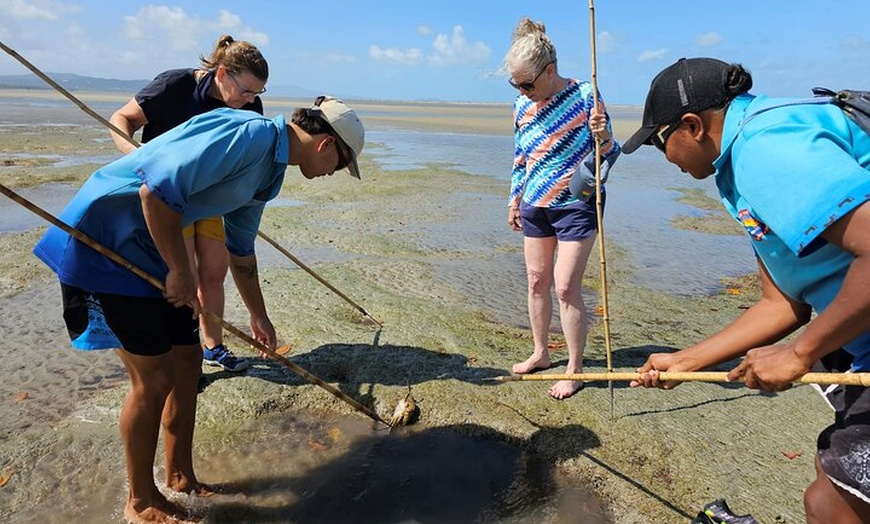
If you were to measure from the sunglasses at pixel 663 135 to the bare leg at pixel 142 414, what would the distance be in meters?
2.12

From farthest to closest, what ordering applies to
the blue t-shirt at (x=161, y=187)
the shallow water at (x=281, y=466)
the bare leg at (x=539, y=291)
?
the bare leg at (x=539, y=291) → the shallow water at (x=281, y=466) → the blue t-shirt at (x=161, y=187)

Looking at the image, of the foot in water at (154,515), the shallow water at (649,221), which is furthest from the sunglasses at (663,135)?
the shallow water at (649,221)

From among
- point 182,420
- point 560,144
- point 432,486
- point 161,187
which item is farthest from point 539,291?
point 161,187

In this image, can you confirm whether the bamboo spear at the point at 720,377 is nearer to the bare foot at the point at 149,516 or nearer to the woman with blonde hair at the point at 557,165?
the woman with blonde hair at the point at 557,165

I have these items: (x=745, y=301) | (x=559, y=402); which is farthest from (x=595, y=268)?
(x=559, y=402)

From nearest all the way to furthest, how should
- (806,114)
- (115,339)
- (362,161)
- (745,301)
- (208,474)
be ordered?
1. (806,114)
2. (115,339)
3. (208,474)
4. (745,301)
5. (362,161)

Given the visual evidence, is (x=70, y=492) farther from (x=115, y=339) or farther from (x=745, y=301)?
(x=745, y=301)

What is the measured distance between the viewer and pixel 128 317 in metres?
2.47

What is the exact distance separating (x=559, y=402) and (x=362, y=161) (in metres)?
14.1

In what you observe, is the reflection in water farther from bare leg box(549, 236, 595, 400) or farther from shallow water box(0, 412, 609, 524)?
bare leg box(549, 236, 595, 400)

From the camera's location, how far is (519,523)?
9.71 feet

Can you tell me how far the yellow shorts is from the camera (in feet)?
12.1

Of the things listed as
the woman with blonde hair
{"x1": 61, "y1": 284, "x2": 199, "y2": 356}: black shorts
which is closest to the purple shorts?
the woman with blonde hair

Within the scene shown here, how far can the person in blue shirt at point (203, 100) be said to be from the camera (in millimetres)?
3637
